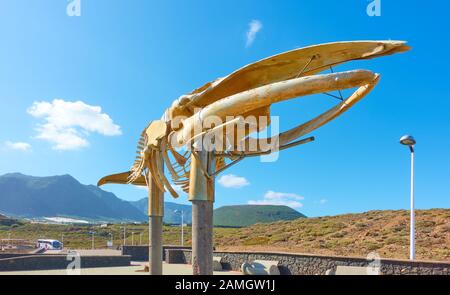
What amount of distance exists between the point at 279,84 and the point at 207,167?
91.2 inches

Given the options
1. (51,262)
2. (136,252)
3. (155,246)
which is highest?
(155,246)

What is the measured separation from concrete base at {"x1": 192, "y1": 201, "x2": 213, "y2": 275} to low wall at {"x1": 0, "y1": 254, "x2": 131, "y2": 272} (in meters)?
13.5

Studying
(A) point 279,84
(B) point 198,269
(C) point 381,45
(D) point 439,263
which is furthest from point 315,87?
(D) point 439,263

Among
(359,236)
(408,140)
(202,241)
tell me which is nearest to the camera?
(202,241)

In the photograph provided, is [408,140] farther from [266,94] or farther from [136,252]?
[136,252]

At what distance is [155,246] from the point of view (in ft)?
40.0

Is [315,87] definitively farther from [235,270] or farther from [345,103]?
[235,270]

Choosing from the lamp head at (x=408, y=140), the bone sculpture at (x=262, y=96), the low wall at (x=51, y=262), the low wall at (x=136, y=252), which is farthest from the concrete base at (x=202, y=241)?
the low wall at (x=136, y=252)

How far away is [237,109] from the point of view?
27.0 feet

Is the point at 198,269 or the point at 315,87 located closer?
the point at 315,87

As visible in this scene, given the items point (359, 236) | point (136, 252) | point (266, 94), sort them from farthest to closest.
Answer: point (359, 236) → point (136, 252) → point (266, 94)

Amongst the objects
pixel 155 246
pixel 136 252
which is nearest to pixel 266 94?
pixel 155 246

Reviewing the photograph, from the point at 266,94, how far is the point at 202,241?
3.15 m
